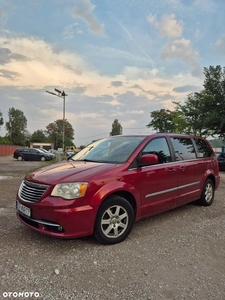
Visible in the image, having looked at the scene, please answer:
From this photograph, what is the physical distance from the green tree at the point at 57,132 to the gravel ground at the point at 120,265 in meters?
80.4

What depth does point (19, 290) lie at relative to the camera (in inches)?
90.4

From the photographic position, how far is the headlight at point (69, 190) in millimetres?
3037

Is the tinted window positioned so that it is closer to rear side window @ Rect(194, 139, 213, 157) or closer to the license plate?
→ rear side window @ Rect(194, 139, 213, 157)

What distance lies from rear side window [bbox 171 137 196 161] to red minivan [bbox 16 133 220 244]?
2 cm

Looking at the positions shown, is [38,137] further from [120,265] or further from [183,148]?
[120,265]

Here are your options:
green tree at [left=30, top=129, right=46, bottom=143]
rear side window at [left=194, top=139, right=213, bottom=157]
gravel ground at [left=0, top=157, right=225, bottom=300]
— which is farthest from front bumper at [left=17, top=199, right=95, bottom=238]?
green tree at [left=30, top=129, right=46, bottom=143]

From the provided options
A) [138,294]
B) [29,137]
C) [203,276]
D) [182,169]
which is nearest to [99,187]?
[138,294]

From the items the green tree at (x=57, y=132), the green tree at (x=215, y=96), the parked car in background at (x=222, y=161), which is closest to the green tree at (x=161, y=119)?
the green tree at (x=215, y=96)

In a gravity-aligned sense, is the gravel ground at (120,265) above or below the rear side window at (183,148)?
below

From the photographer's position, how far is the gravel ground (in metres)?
2.30

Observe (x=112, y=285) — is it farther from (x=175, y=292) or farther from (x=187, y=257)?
(x=187, y=257)

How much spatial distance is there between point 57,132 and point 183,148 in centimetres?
8400

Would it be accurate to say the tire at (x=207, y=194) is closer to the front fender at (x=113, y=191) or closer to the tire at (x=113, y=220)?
the front fender at (x=113, y=191)

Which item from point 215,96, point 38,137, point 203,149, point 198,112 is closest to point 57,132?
point 38,137
